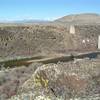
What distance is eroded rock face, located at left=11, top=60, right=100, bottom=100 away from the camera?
16.6 feet

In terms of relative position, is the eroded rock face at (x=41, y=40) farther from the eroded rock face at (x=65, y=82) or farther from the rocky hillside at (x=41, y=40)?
the eroded rock face at (x=65, y=82)

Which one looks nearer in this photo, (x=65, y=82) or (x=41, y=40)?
(x=65, y=82)

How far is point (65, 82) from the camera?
527 cm

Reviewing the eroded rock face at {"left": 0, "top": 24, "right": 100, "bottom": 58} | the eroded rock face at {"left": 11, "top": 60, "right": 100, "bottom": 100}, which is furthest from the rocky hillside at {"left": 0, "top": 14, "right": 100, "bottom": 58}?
the eroded rock face at {"left": 11, "top": 60, "right": 100, "bottom": 100}

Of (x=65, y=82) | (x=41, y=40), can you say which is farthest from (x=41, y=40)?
(x=65, y=82)

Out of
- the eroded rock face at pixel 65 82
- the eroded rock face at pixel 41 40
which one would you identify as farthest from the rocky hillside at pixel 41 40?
the eroded rock face at pixel 65 82

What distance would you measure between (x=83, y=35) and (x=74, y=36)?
4.86m

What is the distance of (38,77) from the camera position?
17.6 ft

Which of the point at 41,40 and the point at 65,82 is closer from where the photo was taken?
the point at 65,82

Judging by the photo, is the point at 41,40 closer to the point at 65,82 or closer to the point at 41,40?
the point at 41,40

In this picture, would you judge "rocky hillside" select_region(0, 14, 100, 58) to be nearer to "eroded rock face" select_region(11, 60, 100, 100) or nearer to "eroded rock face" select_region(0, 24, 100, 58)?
"eroded rock face" select_region(0, 24, 100, 58)

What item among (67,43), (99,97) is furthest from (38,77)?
(67,43)

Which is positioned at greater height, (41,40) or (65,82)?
(65,82)

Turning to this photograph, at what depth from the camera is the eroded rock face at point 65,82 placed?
505 cm
